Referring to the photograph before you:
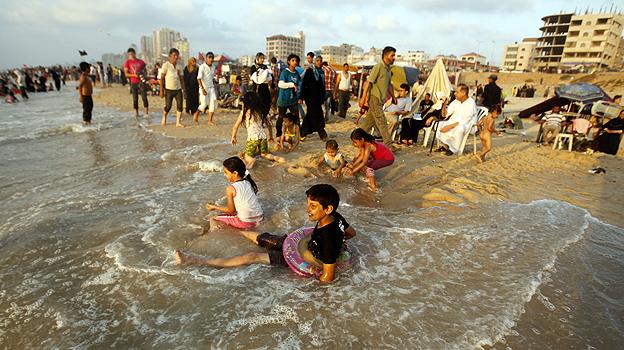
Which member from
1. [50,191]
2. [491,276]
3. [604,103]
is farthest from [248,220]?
[604,103]

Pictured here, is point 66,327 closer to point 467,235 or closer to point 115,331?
point 115,331

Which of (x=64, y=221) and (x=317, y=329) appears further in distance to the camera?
(x=64, y=221)

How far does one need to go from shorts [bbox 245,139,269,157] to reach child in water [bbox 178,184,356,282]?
3.05m

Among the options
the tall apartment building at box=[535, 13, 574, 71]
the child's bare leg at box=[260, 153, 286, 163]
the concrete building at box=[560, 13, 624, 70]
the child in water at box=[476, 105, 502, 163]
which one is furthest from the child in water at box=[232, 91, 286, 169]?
the tall apartment building at box=[535, 13, 574, 71]

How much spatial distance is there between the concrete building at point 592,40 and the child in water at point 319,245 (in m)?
82.9

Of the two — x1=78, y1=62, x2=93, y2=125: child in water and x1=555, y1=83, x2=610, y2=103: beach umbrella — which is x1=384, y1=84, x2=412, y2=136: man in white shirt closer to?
x1=555, y1=83, x2=610, y2=103: beach umbrella

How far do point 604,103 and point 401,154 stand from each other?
6346 millimetres

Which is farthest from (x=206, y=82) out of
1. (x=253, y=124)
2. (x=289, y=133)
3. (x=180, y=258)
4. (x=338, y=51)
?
(x=338, y=51)

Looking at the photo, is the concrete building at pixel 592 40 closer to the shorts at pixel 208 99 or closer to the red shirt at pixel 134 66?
the shorts at pixel 208 99

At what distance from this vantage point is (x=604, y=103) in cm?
899

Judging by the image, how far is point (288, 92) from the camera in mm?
7438

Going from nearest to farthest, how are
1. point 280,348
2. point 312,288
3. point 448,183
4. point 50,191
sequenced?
1. point 280,348
2. point 312,288
3. point 50,191
4. point 448,183

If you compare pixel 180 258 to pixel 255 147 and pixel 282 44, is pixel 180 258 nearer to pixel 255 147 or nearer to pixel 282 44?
pixel 255 147

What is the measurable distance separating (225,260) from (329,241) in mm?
1037
